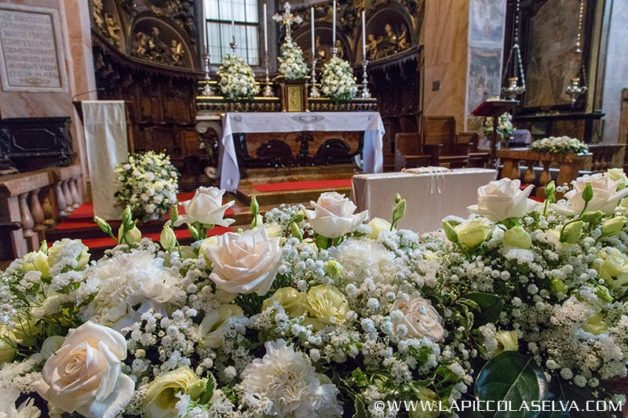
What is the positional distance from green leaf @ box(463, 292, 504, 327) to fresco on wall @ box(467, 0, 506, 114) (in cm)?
884

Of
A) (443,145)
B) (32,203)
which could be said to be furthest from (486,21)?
(32,203)

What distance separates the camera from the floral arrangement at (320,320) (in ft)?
1.95

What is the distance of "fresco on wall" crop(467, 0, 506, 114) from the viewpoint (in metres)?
8.63

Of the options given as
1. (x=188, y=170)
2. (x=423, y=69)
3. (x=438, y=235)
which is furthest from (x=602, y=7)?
(x=438, y=235)

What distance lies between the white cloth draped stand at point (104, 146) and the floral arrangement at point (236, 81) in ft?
7.37

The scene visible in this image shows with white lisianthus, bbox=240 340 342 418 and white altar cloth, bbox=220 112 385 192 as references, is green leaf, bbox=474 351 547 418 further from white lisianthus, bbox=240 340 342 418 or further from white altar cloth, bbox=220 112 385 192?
white altar cloth, bbox=220 112 385 192

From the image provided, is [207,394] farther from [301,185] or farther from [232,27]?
[232,27]

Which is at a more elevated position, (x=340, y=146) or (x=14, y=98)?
(x=14, y=98)

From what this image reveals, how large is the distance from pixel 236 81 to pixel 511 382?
6.26 m

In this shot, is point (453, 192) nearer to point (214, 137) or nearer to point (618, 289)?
point (618, 289)

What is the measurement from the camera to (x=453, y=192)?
378 cm

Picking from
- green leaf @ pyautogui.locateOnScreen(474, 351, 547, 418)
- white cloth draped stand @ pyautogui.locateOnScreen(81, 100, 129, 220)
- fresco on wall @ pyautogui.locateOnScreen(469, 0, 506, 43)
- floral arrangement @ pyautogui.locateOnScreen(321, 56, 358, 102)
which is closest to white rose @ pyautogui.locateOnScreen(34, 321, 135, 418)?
green leaf @ pyautogui.locateOnScreen(474, 351, 547, 418)

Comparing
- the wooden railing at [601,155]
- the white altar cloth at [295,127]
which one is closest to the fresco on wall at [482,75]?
the wooden railing at [601,155]

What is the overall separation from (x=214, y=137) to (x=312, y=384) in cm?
663
